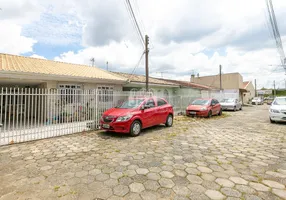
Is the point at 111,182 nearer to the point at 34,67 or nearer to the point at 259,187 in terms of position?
the point at 259,187

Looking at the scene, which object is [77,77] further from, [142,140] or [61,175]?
[61,175]

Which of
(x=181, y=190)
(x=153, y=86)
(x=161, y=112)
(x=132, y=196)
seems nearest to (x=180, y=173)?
(x=181, y=190)

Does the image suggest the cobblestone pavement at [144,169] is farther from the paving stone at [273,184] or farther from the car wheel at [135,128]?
the car wheel at [135,128]

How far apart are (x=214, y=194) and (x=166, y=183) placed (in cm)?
82

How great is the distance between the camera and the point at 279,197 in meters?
2.64

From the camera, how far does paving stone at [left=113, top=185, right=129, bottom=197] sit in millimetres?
2758

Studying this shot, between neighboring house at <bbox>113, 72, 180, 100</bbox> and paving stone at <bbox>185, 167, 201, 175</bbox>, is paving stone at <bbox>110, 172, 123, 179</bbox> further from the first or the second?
neighboring house at <bbox>113, 72, 180, 100</bbox>

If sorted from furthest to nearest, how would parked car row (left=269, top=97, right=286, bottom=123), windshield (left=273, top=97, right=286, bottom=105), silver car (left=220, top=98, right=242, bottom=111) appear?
silver car (left=220, top=98, right=242, bottom=111) → windshield (left=273, top=97, right=286, bottom=105) → parked car row (left=269, top=97, right=286, bottom=123)

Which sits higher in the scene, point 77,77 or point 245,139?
point 77,77

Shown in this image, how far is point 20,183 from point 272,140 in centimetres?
770

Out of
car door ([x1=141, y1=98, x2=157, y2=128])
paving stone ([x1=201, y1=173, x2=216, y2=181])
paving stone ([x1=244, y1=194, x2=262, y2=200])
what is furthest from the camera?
car door ([x1=141, y1=98, x2=157, y2=128])

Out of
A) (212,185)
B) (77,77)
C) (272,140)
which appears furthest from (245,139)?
(77,77)

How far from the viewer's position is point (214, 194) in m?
2.71

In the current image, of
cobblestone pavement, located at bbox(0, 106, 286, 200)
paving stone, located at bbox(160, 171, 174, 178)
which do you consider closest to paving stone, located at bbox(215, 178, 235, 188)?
cobblestone pavement, located at bbox(0, 106, 286, 200)
